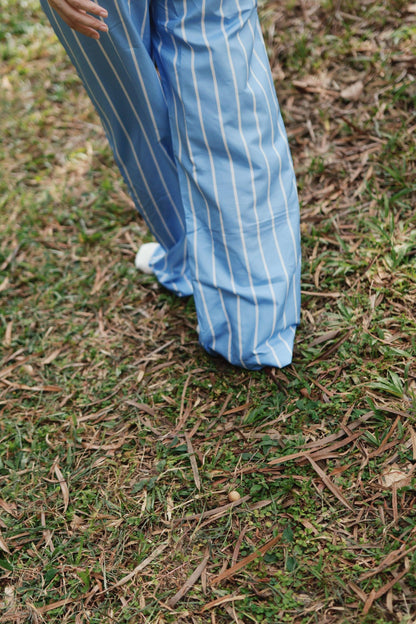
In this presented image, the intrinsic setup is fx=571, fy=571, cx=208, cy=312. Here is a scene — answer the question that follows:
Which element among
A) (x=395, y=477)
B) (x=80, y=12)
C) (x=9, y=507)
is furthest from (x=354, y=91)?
(x=9, y=507)

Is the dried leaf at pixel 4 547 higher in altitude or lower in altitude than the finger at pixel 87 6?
lower

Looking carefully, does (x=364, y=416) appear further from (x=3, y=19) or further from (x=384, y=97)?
(x=3, y=19)

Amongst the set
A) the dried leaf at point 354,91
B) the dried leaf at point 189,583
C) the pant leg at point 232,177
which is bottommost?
the dried leaf at point 189,583

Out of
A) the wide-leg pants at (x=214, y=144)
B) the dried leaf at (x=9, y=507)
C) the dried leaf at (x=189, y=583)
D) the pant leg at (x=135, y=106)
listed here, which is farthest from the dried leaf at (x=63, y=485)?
the pant leg at (x=135, y=106)

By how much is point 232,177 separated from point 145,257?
665 mm

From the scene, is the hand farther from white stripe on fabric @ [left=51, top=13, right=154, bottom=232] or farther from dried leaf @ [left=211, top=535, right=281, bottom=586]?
dried leaf @ [left=211, top=535, right=281, bottom=586]

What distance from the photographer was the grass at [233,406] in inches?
50.1

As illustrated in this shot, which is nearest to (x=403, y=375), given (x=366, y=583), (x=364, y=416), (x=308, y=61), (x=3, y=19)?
(x=364, y=416)

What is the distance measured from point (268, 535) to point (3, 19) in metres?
3.24

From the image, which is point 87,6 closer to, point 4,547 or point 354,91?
point 4,547

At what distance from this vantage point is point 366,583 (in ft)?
3.91

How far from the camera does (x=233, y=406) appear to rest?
1.58 m

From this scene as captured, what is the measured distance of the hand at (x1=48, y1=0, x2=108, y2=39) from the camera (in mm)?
1146

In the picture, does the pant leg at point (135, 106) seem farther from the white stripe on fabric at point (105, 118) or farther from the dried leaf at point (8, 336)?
the dried leaf at point (8, 336)
